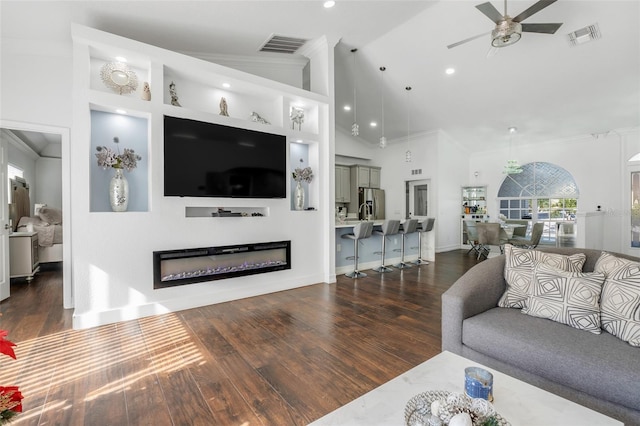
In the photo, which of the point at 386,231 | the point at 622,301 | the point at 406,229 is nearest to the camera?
the point at 622,301

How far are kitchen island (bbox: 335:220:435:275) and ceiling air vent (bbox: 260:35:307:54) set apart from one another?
2.99 m

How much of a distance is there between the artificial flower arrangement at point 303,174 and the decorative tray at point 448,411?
3.80 m

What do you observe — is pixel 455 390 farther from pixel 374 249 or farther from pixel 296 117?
pixel 374 249

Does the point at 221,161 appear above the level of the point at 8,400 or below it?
above

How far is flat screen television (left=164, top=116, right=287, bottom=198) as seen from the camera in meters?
3.51

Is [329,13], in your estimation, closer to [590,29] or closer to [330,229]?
[330,229]

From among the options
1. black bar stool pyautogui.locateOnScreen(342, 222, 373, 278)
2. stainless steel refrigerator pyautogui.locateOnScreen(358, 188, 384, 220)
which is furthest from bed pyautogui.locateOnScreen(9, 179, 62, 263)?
stainless steel refrigerator pyautogui.locateOnScreen(358, 188, 384, 220)

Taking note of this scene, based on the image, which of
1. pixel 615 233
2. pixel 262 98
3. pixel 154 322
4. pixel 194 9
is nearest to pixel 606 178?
pixel 615 233

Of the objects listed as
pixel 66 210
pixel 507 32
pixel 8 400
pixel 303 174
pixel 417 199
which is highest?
pixel 507 32

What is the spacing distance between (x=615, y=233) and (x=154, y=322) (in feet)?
29.6

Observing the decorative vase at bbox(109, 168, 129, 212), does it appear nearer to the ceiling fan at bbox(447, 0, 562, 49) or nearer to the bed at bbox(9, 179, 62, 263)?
the bed at bbox(9, 179, 62, 263)

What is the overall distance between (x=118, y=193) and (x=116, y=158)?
1.26ft

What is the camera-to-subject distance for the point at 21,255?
4789 mm

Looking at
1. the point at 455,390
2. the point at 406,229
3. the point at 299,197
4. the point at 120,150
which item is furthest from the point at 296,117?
the point at 455,390
